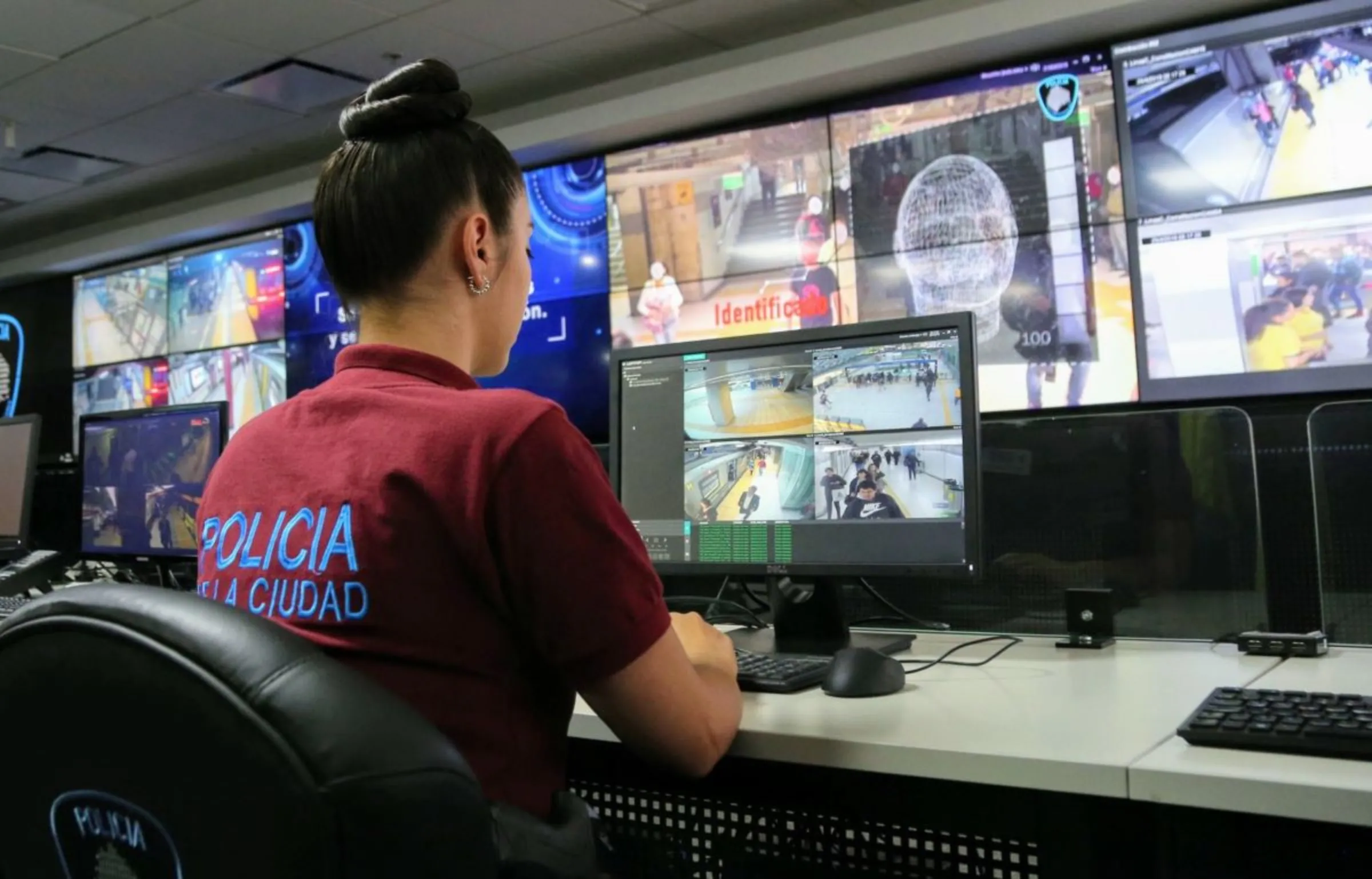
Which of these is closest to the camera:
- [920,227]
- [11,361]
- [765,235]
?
[920,227]

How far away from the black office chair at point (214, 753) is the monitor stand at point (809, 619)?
3.14ft

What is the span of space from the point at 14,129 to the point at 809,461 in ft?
13.9

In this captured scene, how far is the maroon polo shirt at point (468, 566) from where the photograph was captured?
0.86 m

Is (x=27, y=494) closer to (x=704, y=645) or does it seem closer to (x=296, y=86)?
(x=296, y=86)

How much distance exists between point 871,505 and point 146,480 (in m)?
1.92

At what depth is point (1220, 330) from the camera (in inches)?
125

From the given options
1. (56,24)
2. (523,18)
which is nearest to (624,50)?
(523,18)

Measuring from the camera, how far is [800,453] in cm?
157

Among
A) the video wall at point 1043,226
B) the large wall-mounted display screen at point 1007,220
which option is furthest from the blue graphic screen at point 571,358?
the large wall-mounted display screen at point 1007,220

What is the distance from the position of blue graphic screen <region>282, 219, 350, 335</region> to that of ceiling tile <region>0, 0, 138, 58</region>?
145 centimetres

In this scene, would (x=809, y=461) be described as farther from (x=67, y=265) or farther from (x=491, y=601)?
(x=67, y=265)

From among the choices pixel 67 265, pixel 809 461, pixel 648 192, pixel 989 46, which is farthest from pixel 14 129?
pixel 809 461

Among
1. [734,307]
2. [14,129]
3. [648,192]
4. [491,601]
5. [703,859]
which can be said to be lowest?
[703,859]

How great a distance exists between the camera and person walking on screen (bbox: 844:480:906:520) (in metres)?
1.50
